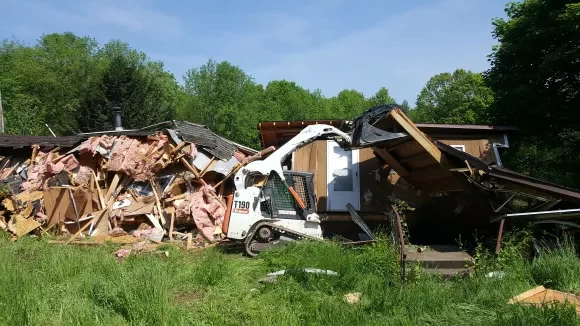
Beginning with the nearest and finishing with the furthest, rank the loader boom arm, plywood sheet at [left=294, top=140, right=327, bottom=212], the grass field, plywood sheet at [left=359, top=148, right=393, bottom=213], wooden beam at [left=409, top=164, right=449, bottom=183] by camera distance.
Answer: the grass field
wooden beam at [left=409, top=164, right=449, bottom=183]
the loader boom arm
plywood sheet at [left=359, top=148, right=393, bottom=213]
plywood sheet at [left=294, top=140, right=327, bottom=212]

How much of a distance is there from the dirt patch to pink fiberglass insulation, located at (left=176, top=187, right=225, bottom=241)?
6424 millimetres

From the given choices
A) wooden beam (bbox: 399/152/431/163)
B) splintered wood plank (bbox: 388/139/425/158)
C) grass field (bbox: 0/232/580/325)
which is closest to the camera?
grass field (bbox: 0/232/580/325)

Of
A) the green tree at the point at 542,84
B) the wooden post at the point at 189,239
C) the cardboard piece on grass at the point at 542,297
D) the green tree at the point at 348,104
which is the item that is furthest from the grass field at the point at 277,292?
the green tree at the point at 348,104

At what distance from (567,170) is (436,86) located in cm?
3601

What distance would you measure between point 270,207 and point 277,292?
167 inches

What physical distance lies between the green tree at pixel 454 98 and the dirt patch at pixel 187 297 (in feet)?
113

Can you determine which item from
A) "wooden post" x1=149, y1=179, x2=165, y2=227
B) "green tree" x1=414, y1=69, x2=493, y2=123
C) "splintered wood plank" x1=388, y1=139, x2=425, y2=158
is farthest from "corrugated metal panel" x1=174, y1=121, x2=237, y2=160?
"green tree" x1=414, y1=69, x2=493, y2=123

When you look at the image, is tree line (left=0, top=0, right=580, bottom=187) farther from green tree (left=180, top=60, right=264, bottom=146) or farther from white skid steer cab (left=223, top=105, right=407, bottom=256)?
white skid steer cab (left=223, top=105, right=407, bottom=256)

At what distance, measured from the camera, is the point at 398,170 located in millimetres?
11719

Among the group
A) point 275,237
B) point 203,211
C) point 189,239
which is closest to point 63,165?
point 203,211

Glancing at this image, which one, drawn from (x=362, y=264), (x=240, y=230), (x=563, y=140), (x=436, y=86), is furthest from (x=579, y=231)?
(x=436, y=86)

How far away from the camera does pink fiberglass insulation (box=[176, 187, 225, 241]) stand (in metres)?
13.5

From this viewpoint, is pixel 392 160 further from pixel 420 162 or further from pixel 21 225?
pixel 21 225

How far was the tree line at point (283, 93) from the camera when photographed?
47.9ft
